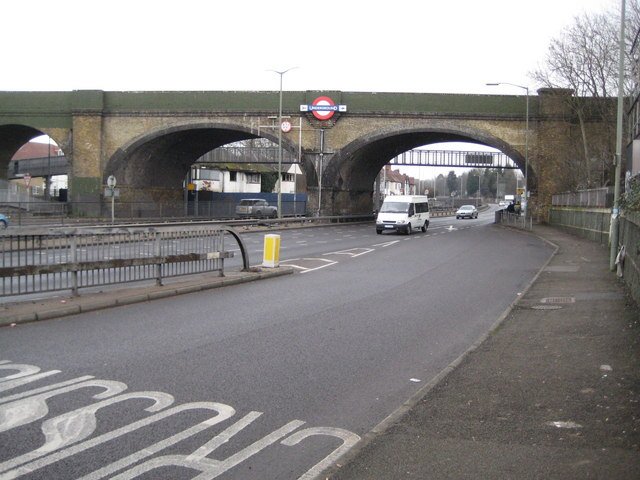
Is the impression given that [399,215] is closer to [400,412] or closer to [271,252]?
[271,252]

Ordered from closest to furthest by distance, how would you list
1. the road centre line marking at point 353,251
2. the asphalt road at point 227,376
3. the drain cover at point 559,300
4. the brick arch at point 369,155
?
the asphalt road at point 227,376
the drain cover at point 559,300
the road centre line marking at point 353,251
the brick arch at point 369,155

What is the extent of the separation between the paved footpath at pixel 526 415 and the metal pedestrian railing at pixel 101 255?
21.0 ft

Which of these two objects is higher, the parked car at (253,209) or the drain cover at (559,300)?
the parked car at (253,209)

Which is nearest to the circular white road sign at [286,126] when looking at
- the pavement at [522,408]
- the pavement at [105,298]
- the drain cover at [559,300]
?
the pavement at [105,298]

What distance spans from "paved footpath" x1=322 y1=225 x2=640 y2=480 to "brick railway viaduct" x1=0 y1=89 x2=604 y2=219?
38184 mm

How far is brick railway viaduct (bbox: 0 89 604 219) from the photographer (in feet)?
150

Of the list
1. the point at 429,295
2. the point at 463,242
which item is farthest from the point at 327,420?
the point at 463,242

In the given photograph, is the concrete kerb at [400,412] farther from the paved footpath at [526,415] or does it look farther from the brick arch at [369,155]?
the brick arch at [369,155]

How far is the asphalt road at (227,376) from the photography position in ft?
15.4

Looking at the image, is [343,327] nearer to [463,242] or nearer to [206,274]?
[206,274]

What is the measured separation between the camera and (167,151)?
51.5 m

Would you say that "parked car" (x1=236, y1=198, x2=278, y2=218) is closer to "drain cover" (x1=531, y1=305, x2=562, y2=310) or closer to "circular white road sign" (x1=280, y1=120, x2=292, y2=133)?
"circular white road sign" (x1=280, y1=120, x2=292, y2=133)

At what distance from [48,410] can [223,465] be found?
1946 mm


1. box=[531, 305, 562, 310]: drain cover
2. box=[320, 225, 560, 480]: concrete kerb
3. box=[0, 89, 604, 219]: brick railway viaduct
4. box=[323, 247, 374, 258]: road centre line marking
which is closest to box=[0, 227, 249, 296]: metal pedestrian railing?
box=[320, 225, 560, 480]: concrete kerb
